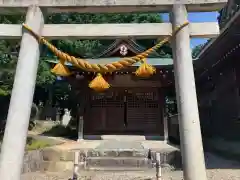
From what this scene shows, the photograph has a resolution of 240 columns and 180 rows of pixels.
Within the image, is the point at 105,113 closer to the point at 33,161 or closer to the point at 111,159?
the point at 111,159

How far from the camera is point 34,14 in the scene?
446 centimetres

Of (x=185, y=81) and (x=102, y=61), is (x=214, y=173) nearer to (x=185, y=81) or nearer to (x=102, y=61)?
(x=185, y=81)

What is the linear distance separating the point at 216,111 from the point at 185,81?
1049cm

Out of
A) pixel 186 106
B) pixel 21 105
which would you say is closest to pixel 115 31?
pixel 186 106

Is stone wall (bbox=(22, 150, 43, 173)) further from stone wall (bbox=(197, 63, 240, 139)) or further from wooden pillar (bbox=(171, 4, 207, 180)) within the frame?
stone wall (bbox=(197, 63, 240, 139))

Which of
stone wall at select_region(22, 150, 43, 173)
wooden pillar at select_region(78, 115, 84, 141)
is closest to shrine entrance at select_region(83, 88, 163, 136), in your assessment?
wooden pillar at select_region(78, 115, 84, 141)

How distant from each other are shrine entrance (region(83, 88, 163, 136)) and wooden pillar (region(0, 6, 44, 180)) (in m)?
9.19

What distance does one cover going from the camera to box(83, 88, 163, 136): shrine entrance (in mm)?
13219

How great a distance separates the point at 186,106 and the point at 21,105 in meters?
2.73

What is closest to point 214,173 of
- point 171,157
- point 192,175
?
point 171,157

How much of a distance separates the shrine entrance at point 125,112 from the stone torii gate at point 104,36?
9.03 m

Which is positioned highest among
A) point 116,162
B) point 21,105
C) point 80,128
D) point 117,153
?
point 80,128

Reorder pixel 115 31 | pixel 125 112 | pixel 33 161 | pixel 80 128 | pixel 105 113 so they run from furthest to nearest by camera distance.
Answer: pixel 125 112, pixel 105 113, pixel 80 128, pixel 33 161, pixel 115 31

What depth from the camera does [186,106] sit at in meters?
4.00
